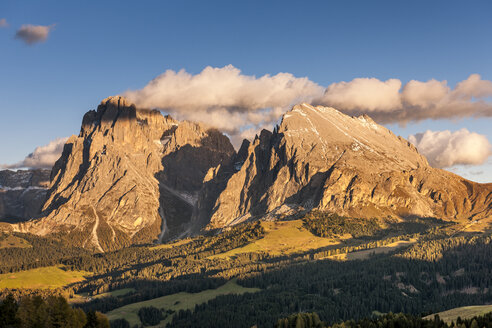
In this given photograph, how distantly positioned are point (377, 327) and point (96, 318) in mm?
90185

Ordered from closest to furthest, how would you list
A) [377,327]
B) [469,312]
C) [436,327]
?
[436,327] < [377,327] < [469,312]

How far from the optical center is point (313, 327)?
182 meters

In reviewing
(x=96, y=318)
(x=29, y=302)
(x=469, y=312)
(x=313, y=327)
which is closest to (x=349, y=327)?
(x=313, y=327)

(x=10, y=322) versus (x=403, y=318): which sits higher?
(x=10, y=322)

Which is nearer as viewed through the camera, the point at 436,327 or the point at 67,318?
the point at 436,327

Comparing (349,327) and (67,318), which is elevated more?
(67,318)

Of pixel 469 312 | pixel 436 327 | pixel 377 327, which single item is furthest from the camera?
pixel 469 312

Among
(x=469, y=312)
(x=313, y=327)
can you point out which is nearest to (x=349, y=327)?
(x=313, y=327)

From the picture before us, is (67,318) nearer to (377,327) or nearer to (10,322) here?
(10,322)

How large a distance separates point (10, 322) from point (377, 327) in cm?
10618

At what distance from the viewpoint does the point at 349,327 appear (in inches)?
6442

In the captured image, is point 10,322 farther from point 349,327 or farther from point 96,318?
point 349,327

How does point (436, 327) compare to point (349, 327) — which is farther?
point (349, 327)

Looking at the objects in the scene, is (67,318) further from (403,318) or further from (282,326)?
(403,318)
